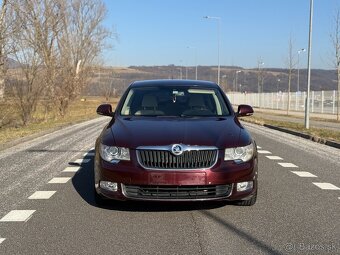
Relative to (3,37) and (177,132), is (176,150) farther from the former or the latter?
(3,37)

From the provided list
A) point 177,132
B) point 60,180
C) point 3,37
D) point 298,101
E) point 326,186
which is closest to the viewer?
point 177,132

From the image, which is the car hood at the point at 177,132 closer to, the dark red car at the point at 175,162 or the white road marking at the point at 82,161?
the dark red car at the point at 175,162

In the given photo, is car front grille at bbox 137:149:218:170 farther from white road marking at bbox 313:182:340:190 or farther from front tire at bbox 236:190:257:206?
white road marking at bbox 313:182:340:190

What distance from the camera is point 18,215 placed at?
593 centimetres

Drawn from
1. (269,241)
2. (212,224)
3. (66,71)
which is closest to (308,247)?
(269,241)

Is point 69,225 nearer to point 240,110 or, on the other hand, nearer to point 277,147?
point 240,110

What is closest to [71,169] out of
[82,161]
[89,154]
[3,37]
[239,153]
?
[82,161]

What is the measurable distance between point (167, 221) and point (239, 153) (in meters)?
1.16

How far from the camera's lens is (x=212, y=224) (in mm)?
5523

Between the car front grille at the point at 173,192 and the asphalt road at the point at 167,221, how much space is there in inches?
10.7

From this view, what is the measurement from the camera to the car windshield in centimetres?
725

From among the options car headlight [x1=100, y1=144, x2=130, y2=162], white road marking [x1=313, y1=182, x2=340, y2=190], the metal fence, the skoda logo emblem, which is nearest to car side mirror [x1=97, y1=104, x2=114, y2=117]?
car headlight [x1=100, y1=144, x2=130, y2=162]

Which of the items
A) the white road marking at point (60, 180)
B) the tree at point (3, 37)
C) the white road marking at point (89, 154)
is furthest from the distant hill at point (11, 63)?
the white road marking at point (60, 180)

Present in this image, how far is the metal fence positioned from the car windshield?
29976 mm
